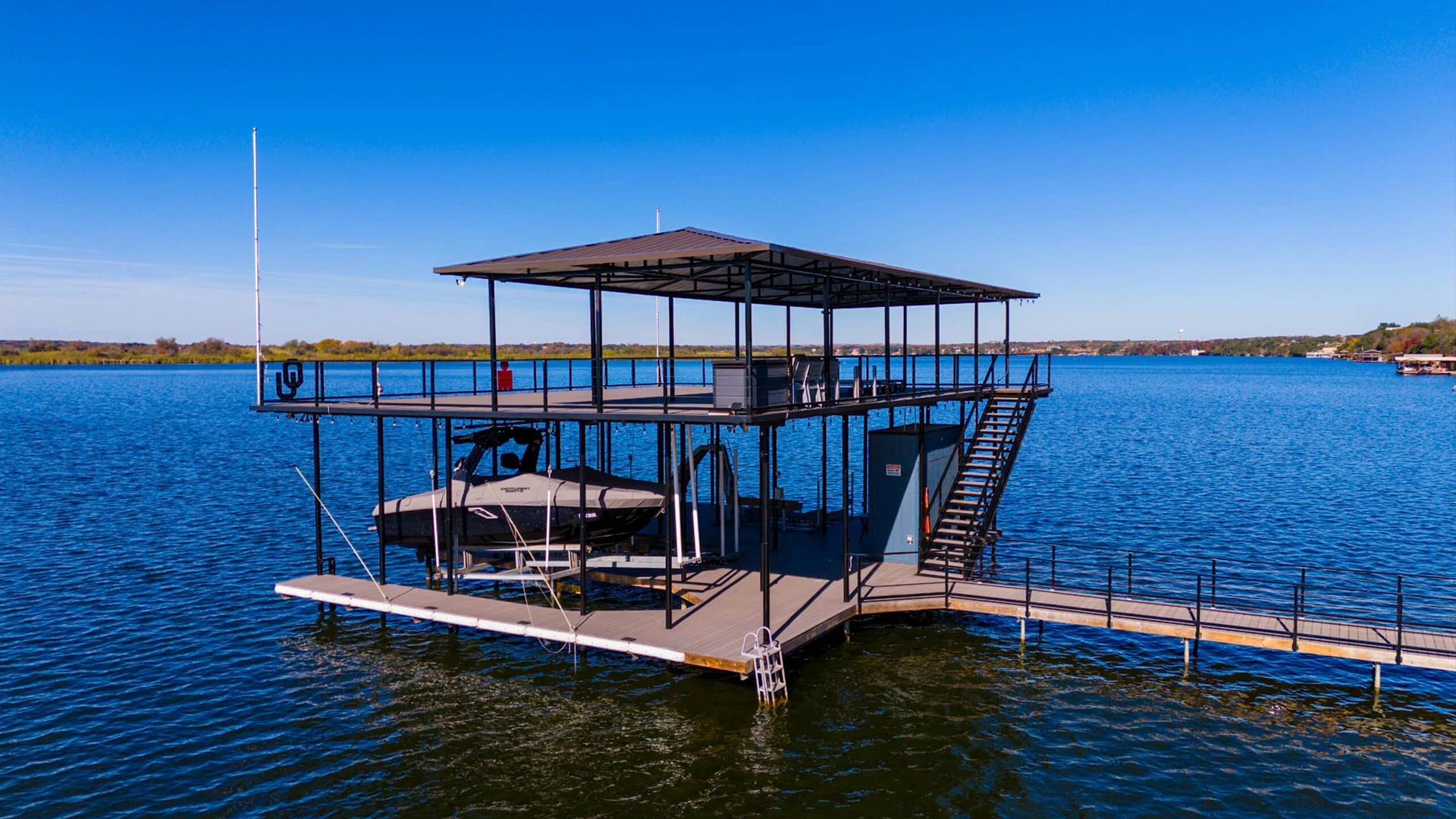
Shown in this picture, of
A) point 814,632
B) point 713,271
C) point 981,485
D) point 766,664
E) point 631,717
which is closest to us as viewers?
point 766,664

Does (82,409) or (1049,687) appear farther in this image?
(82,409)

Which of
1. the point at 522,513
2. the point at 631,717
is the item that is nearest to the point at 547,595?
the point at 522,513

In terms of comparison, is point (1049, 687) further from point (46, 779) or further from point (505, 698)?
point (46, 779)

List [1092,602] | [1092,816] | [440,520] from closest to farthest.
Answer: [1092,816], [1092,602], [440,520]

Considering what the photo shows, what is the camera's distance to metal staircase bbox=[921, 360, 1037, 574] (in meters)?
21.4

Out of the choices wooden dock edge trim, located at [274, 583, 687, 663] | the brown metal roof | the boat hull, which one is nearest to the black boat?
the boat hull

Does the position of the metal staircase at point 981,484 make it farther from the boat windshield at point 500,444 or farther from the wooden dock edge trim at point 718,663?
the boat windshield at point 500,444

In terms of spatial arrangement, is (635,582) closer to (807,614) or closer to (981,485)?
(807,614)

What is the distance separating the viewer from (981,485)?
73.6 ft

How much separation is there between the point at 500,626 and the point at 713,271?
9.49m

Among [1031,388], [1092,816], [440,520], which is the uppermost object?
[1031,388]

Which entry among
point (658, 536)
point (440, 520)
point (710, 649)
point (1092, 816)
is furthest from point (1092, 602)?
point (440, 520)

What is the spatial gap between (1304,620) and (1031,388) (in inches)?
349

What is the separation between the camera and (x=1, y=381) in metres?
195
